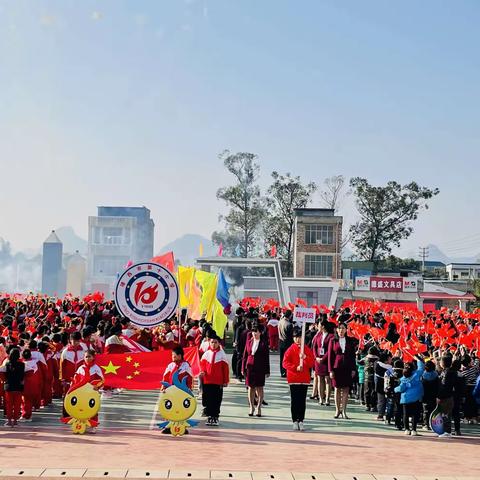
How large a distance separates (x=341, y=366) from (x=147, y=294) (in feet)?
12.0

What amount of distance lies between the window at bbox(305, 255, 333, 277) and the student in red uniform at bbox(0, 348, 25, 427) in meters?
51.2

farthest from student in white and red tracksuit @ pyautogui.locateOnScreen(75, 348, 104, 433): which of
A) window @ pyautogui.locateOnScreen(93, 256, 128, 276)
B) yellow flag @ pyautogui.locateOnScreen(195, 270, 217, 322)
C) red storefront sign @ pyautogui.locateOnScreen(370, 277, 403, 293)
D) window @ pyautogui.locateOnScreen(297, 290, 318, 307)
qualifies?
window @ pyautogui.locateOnScreen(93, 256, 128, 276)

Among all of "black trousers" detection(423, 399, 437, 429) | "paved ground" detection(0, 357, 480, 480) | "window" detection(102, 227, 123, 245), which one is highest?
"window" detection(102, 227, 123, 245)

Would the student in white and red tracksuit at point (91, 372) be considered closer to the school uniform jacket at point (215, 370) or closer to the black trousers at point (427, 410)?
the school uniform jacket at point (215, 370)

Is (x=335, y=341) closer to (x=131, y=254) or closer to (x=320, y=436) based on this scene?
(x=320, y=436)

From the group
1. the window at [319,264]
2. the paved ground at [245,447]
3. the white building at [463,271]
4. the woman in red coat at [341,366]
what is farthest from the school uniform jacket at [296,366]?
the white building at [463,271]

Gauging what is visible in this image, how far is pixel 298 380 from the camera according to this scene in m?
13.2

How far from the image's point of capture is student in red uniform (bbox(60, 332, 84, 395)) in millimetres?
14414

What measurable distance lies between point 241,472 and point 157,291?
16.3 ft

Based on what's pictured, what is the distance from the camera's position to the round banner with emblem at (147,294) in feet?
45.8

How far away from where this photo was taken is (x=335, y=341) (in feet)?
48.7

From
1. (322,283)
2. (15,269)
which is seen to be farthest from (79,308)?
(15,269)

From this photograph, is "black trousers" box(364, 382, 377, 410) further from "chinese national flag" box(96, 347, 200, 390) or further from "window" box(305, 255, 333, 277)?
"window" box(305, 255, 333, 277)

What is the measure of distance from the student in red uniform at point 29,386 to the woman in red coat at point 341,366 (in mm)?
5132
